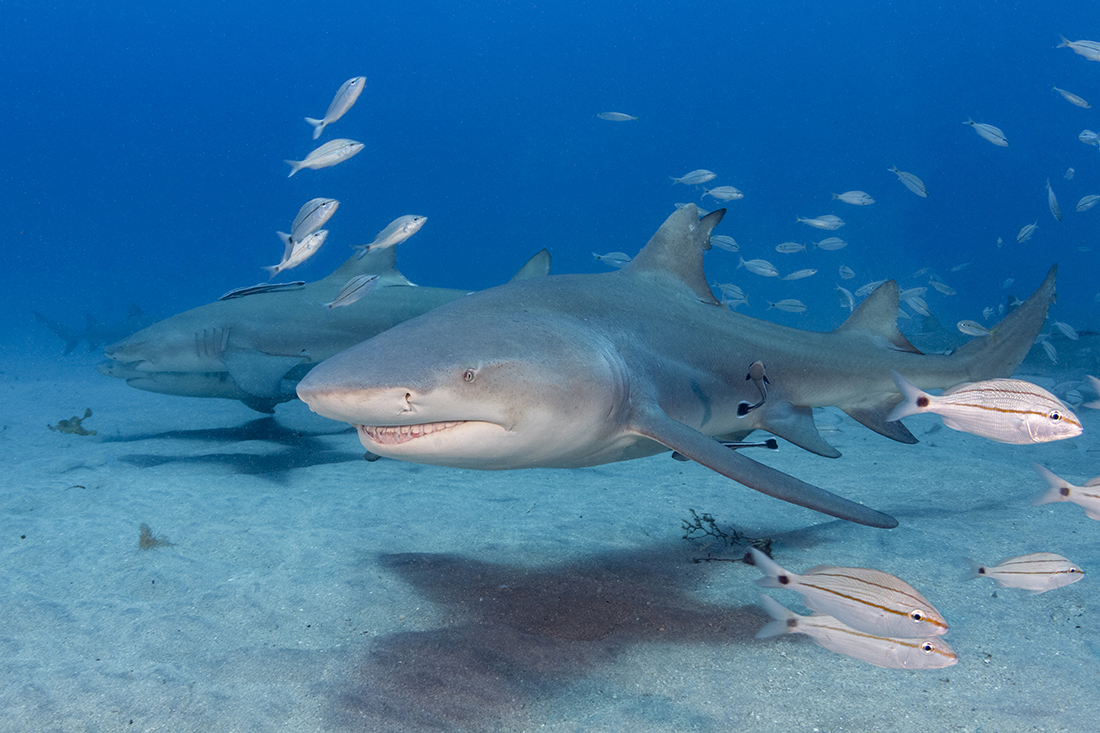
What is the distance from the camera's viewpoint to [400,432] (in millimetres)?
2326

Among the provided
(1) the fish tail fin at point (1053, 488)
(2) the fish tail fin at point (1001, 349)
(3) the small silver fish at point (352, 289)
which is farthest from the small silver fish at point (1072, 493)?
(3) the small silver fish at point (352, 289)

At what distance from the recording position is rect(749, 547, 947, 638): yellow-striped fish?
6.08 ft

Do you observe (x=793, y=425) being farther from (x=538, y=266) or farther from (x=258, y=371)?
(x=258, y=371)

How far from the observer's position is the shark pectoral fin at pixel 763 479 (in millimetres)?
2549

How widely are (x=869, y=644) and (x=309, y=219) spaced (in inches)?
197

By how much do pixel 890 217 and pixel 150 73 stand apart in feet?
414

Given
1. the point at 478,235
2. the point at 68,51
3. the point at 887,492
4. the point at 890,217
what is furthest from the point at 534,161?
the point at 887,492

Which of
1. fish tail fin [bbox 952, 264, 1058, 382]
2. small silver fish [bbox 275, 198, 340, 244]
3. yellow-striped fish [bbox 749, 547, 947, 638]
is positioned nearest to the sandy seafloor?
yellow-striped fish [bbox 749, 547, 947, 638]

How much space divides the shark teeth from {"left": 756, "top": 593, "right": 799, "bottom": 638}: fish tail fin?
1.39 metres

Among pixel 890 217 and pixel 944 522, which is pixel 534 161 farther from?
pixel 944 522

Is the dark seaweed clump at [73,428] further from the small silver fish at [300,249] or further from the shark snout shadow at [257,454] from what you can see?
the small silver fish at [300,249]

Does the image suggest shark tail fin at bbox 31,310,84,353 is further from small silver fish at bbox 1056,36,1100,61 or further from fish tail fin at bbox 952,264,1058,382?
small silver fish at bbox 1056,36,1100,61

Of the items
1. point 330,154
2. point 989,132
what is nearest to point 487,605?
point 330,154

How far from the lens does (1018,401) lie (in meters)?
2.47
